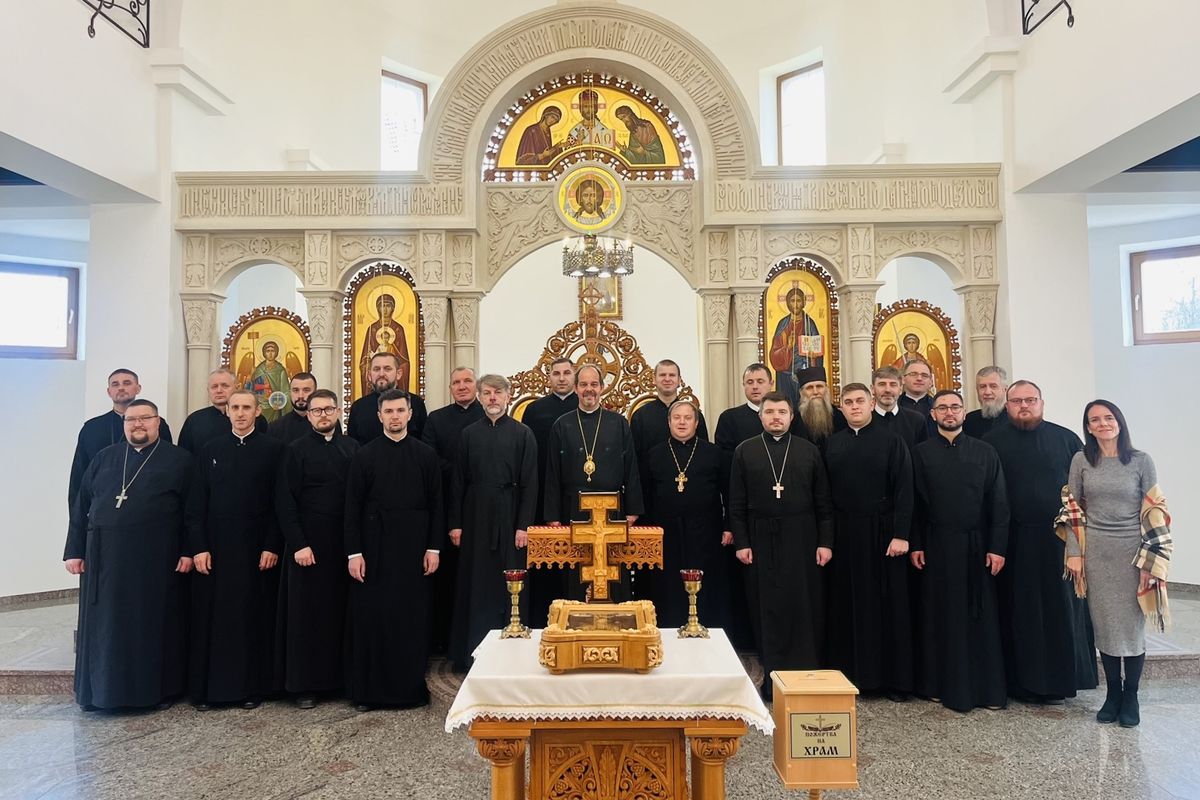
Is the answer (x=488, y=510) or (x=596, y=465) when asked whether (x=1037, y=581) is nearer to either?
(x=596, y=465)

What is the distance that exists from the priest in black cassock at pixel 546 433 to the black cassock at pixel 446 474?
0.43 metres

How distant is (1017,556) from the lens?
4875 millimetres

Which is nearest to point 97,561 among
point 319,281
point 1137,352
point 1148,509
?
point 319,281

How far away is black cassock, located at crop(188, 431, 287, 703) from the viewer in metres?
4.85

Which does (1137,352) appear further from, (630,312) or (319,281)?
(319,281)

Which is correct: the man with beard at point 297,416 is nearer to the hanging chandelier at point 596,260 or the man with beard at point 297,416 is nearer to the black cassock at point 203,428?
the black cassock at point 203,428

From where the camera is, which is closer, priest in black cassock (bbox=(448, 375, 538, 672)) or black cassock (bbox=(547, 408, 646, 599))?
black cassock (bbox=(547, 408, 646, 599))

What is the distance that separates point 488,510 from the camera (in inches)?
204

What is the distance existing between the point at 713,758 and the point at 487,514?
2.77m

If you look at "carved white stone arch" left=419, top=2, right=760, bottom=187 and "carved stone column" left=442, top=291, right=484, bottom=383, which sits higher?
"carved white stone arch" left=419, top=2, right=760, bottom=187

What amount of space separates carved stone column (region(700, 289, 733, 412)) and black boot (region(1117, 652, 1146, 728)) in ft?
11.4

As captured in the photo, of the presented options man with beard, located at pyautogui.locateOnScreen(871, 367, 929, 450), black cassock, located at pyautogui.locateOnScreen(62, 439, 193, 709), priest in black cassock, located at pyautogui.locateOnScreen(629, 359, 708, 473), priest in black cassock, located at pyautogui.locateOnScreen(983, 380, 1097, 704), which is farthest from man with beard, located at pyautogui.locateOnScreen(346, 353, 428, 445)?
priest in black cassock, located at pyautogui.locateOnScreen(983, 380, 1097, 704)

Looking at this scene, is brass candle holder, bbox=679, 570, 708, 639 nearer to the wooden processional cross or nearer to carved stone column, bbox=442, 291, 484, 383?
the wooden processional cross

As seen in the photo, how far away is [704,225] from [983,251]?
234 cm
